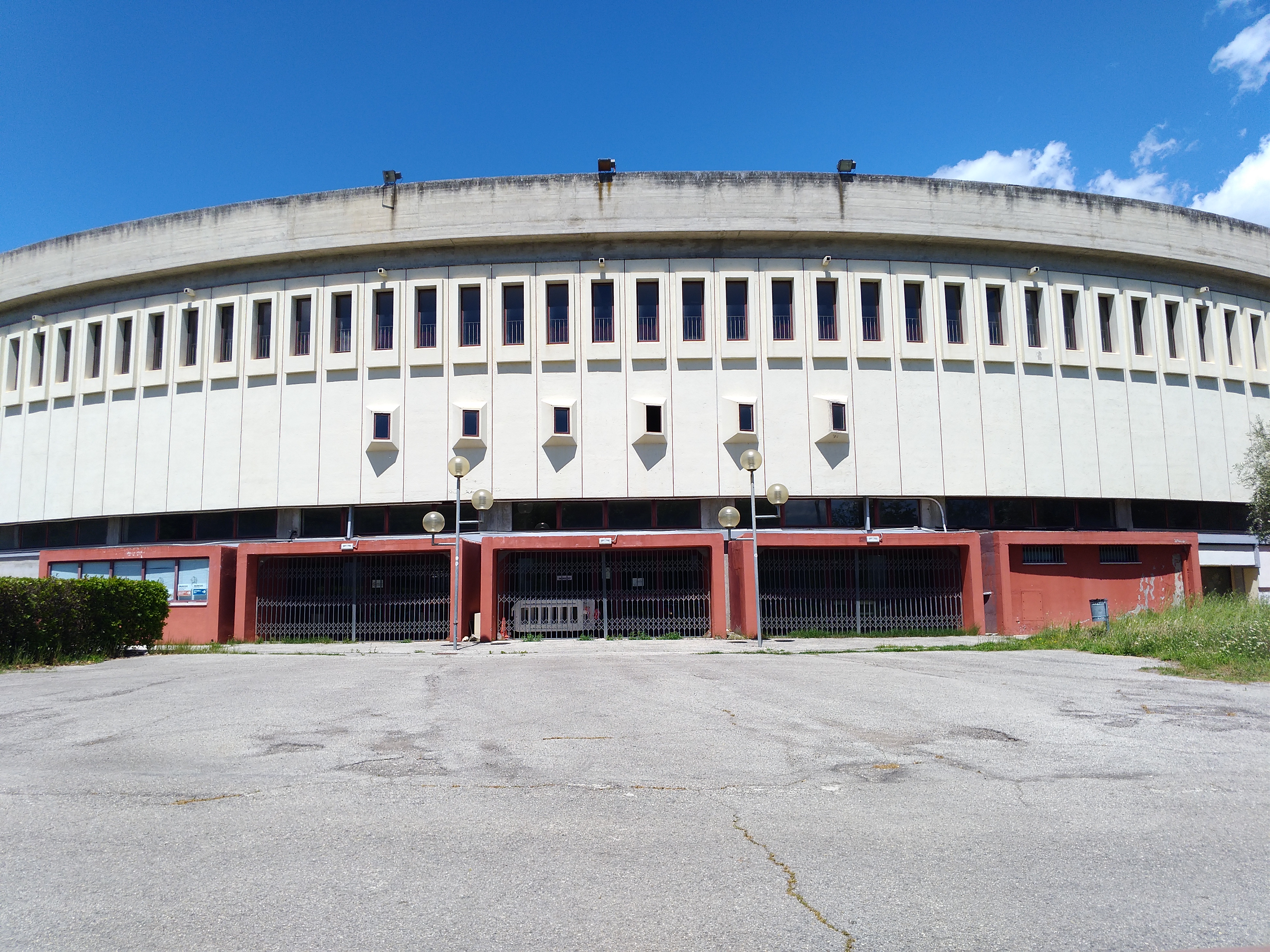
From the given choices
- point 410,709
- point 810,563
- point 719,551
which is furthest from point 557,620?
point 410,709

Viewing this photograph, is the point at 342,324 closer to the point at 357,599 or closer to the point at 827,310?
the point at 357,599

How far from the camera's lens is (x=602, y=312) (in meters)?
25.4

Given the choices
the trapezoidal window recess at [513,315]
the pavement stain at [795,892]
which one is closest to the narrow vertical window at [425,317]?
the trapezoidal window recess at [513,315]

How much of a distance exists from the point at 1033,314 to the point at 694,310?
432 inches

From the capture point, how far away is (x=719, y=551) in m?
23.0

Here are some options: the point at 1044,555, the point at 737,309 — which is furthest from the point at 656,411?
the point at 1044,555

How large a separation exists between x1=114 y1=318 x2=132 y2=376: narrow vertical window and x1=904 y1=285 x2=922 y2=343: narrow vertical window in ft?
82.0

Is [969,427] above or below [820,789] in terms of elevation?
above

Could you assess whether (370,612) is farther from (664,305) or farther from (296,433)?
(664,305)

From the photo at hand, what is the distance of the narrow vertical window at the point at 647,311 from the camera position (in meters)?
25.2

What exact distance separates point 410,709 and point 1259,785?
757cm

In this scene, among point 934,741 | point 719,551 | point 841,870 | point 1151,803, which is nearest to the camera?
point 841,870

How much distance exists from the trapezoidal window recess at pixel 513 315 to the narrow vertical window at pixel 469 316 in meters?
0.80

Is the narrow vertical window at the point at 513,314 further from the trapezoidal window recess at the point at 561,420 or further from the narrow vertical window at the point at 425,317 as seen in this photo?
the trapezoidal window recess at the point at 561,420
